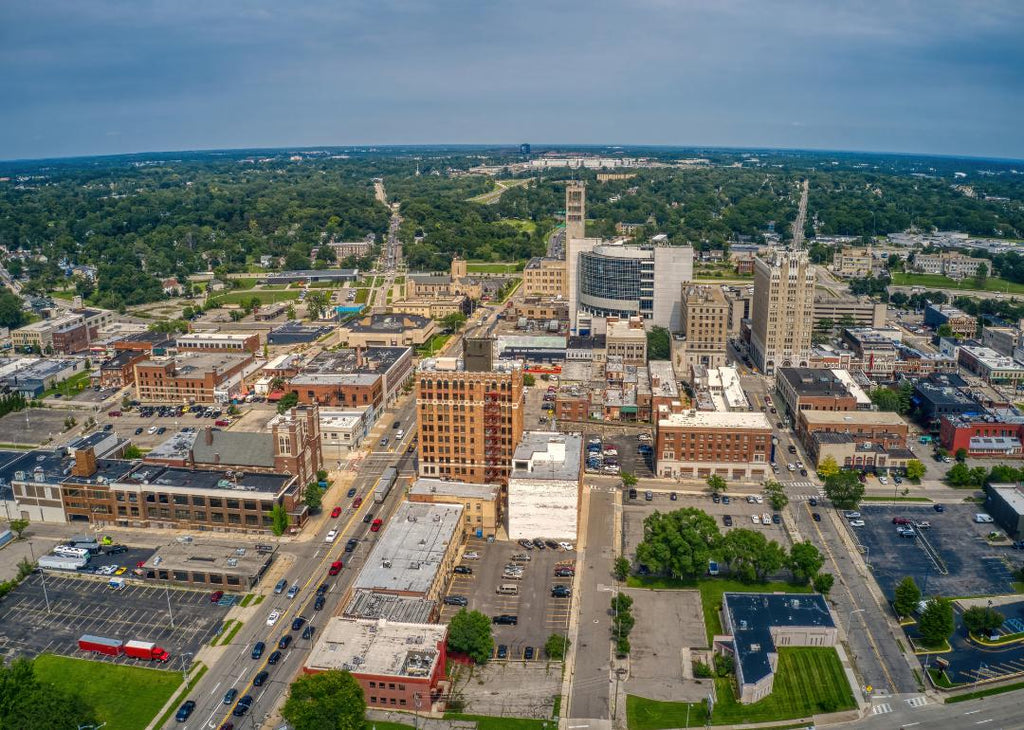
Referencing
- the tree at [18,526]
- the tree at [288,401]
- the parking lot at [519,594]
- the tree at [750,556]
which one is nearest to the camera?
the parking lot at [519,594]

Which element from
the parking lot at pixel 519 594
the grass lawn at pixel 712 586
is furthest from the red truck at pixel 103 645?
the grass lawn at pixel 712 586

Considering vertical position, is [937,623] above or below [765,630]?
above

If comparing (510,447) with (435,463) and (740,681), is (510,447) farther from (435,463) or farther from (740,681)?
(740,681)

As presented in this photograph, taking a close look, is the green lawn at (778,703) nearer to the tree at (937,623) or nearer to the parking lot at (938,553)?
the tree at (937,623)

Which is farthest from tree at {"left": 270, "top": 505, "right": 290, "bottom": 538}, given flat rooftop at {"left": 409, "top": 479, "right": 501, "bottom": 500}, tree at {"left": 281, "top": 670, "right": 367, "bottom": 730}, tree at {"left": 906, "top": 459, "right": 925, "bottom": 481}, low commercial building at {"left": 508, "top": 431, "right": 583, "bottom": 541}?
tree at {"left": 906, "top": 459, "right": 925, "bottom": 481}

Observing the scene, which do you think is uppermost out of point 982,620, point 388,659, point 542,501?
point 542,501

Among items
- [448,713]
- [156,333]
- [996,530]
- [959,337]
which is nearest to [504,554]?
[448,713]

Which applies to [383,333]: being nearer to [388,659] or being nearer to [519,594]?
[519,594]

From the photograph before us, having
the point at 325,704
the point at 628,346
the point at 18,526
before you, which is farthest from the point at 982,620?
the point at 18,526
